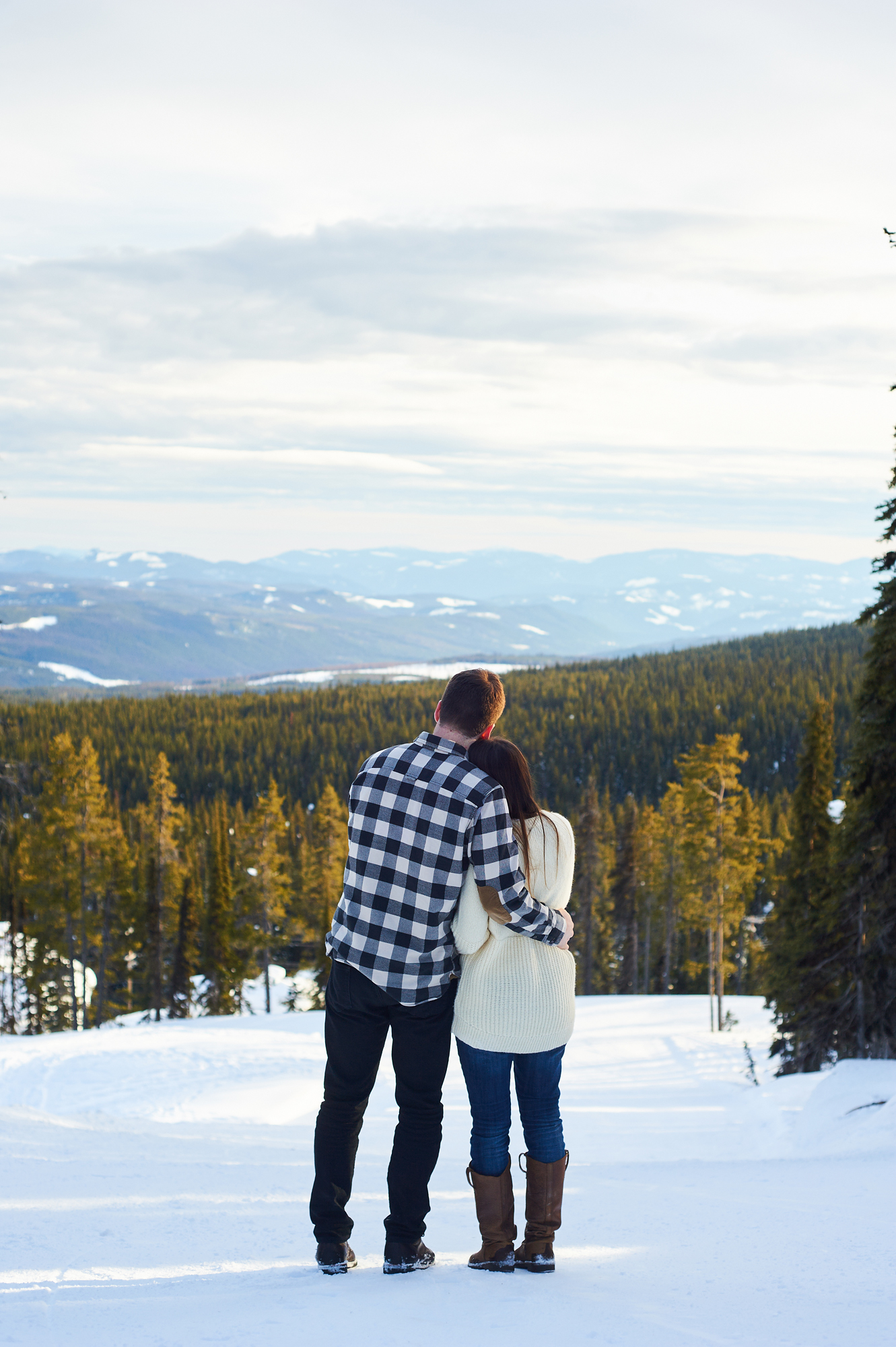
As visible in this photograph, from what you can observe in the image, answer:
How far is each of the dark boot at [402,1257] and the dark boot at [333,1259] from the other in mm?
190

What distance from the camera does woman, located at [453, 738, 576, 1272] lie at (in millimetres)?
4160

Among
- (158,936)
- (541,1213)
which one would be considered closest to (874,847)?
(541,1213)

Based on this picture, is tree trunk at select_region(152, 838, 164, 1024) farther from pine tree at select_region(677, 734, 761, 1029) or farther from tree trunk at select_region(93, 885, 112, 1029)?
pine tree at select_region(677, 734, 761, 1029)

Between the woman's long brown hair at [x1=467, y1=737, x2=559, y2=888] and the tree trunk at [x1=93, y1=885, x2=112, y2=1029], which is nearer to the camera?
the woman's long brown hair at [x1=467, y1=737, x2=559, y2=888]

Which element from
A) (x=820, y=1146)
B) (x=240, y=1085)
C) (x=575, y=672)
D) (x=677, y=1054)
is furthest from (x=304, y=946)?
(x=575, y=672)

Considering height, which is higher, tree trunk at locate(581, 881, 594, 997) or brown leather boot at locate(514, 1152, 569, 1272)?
→ brown leather boot at locate(514, 1152, 569, 1272)

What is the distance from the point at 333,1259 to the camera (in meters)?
4.45

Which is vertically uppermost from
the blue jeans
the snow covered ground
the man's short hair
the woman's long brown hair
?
the man's short hair

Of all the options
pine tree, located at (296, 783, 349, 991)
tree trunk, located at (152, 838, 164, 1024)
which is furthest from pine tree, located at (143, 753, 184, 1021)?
pine tree, located at (296, 783, 349, 991)

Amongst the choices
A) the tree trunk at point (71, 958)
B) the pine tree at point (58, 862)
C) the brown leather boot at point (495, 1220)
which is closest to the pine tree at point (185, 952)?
the pine tree at point (58, 862)

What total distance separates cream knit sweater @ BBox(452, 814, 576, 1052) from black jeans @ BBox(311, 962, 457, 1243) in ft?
0.57

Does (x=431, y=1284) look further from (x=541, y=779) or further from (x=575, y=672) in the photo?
(x=575, y=672)

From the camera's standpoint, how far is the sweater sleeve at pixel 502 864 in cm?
402

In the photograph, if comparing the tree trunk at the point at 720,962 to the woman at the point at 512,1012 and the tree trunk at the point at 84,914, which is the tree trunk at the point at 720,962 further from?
the woman at the point at 512,1012
